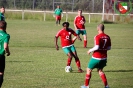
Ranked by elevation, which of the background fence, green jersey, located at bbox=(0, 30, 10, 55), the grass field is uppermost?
green jersey, located at bbox=(0, 30, 10, 55)

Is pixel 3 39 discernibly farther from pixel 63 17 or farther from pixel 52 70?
pixel 63 17

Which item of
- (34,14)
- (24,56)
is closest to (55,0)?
(34,14)

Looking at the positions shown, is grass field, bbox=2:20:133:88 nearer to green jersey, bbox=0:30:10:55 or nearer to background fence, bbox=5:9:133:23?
green jersey, bbox=0:30:10:55

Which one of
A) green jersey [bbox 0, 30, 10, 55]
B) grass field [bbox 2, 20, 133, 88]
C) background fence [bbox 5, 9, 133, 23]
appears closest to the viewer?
green jersey [bbox 0, 30, 10, 55]

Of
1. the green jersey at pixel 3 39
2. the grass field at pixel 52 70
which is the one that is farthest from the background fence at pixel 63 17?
the green jersey at pixel 3 39

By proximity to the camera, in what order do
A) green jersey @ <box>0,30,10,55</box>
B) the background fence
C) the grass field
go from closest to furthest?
1. green jersey @ <box>0,30,10,55</box>
2. the grass field
3. the background fence

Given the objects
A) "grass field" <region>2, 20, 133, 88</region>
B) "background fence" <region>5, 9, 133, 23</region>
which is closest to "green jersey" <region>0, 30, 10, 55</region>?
"grass field" <region>2, 20, 133, 88</region>

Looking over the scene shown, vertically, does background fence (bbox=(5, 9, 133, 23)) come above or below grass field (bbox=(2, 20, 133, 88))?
above

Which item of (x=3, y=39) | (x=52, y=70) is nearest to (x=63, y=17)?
(x=52, y=70)

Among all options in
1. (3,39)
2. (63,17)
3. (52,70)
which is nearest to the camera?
(3,39)

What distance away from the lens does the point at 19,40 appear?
2808 cm

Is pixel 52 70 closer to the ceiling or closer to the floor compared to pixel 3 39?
closer to the floor

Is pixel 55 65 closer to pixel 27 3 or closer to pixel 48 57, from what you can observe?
pixel 48 57

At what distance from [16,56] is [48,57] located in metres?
1.51
